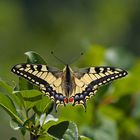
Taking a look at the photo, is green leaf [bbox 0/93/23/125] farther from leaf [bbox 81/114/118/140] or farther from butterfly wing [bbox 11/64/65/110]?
leaf [bbox 81/114/118/140]

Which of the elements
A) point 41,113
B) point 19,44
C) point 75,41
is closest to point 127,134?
point 41,113

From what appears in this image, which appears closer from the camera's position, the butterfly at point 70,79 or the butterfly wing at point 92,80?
the butterfly at point 70,79

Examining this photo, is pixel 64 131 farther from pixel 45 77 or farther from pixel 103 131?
pixel 103 131

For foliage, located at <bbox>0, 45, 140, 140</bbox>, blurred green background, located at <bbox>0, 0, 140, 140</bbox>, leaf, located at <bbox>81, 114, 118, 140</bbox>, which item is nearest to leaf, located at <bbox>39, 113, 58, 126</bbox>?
foliage, located at <bbox>0, 45, 140, 140</bbox>

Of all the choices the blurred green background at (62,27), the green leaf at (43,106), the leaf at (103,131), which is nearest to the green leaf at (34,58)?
the green leaf at (43,106)

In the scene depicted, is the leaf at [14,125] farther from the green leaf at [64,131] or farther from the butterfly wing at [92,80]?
the butterfly wing at [92,80]

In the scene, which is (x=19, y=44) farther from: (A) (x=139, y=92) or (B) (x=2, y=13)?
(A) (x=139, y=92)
